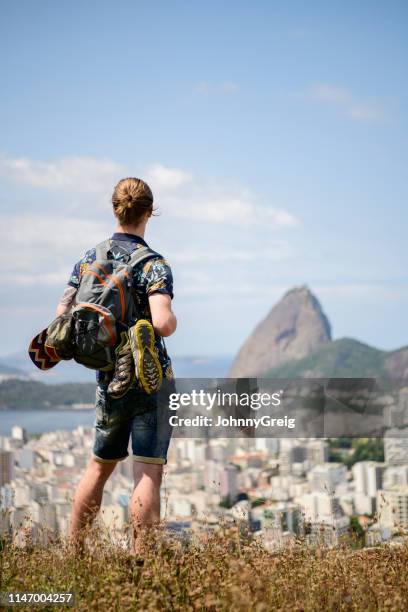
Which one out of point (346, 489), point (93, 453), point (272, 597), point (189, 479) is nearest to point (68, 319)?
point (93, 453)

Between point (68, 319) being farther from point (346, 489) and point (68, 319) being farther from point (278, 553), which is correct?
point (346, 489)

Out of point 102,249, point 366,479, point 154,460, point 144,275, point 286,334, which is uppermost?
point 286,334

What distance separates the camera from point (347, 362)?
9038cm

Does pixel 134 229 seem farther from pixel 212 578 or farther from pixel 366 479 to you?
pixel 366 479

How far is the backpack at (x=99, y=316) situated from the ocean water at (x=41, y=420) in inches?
1819

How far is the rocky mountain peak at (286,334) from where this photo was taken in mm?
Answer: 118250

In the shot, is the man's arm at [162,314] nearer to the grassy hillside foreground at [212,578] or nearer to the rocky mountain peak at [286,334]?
the grassy hillside foreground at [212,578]

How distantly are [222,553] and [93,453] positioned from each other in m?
0.50

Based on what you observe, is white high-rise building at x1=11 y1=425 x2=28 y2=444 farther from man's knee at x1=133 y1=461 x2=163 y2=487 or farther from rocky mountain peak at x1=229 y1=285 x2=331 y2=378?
rocky mountain peak at x1=229 y1=285 x2=331 y2=378

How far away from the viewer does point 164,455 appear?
7.61 feet

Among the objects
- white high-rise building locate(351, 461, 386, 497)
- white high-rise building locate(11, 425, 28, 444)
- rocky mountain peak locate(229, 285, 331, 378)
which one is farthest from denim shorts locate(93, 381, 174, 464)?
rocky mountain peak locate(229, 285, 331, 378)

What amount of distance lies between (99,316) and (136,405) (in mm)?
284

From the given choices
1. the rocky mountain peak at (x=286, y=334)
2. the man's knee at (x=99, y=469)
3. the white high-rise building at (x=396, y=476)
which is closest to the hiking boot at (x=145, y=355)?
the man's knee at (x=99, y=469)

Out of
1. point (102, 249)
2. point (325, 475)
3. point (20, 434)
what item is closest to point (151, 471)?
point (102, 249)
